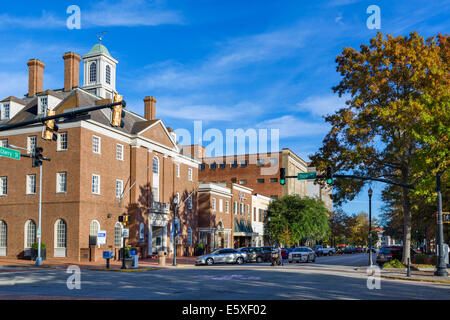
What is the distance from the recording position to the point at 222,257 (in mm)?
39844

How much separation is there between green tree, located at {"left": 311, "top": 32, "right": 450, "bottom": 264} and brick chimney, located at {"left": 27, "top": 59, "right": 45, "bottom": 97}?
3103cm

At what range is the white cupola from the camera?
5044cm

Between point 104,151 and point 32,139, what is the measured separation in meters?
6.48

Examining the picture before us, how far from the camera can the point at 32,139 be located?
4197 centimetres

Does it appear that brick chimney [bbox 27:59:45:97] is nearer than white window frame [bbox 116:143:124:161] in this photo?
No

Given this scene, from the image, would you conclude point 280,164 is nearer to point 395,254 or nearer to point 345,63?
point 395,254

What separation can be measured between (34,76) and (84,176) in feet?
53.7

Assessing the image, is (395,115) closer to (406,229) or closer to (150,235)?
(406,229)

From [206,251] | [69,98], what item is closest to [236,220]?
[206,251]

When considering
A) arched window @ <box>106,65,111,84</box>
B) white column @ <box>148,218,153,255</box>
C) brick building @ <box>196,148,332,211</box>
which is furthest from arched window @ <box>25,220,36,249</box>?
brick building @ <box>196,148,332,211</box>

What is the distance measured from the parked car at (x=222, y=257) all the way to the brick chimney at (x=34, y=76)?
83.6 feet

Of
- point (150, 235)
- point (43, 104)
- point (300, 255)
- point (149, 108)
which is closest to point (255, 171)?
point (149, 108)

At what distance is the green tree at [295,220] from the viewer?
69438 mm

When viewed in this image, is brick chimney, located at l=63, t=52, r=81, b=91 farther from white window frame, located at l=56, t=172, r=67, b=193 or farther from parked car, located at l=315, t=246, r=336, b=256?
parked car, located at l=315, t=246, r=336, b=256
